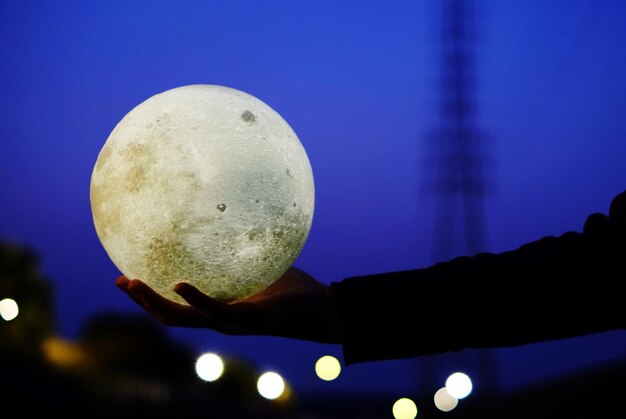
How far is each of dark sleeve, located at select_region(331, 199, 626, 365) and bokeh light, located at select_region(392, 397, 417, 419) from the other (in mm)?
19642

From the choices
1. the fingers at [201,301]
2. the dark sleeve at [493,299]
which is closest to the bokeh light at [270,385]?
the dark sleeve at [493,299]

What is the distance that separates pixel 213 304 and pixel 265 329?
27 centimetres

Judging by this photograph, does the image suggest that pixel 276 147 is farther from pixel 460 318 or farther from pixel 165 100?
pixel 460 318

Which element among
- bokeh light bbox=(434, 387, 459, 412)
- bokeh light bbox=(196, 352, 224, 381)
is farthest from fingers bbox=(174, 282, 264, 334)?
bokeh light bbox=(434, 387, 459, 412)

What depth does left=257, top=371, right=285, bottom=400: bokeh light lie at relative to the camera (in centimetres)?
1526

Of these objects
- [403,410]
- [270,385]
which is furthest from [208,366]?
[403,410]

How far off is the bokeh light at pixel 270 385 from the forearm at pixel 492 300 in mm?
12658

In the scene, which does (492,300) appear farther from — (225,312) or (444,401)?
(444,401)

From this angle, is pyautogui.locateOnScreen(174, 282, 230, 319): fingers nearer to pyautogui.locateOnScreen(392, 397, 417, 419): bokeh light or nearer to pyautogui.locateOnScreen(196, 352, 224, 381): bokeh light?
pyautogui.locateOnScreen(196, 352, 224, 381): bokeh light

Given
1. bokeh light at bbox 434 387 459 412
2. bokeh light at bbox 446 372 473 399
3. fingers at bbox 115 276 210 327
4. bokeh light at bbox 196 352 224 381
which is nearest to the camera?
fingers at bbox 115 276 210 327

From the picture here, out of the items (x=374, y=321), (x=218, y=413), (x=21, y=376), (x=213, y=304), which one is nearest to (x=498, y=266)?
(x=374, y=321)

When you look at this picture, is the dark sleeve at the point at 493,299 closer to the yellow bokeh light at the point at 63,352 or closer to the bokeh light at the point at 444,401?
the bokeh light at the point at 444,401

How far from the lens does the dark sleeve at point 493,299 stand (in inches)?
110

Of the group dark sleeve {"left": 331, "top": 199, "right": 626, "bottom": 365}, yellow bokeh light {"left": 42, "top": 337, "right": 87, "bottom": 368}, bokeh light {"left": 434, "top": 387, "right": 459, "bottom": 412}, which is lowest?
dark sleeve {"left": 331, "top": 199, "right": 626, "bottom": 365}
